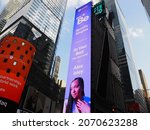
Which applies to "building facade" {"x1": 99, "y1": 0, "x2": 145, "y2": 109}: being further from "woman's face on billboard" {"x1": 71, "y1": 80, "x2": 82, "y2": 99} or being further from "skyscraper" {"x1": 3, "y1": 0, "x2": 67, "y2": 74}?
"woman's face on billboard" {"x1": 71, "y1": 80, "x2": 82, "y2": 99}

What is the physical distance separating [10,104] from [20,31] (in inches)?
2337

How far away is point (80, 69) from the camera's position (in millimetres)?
31766

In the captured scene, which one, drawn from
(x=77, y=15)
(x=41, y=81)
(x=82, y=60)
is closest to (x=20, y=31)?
(x=41, y=81)

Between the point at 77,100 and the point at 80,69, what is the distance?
6073 mm

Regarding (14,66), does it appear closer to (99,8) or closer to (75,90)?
(75,90)

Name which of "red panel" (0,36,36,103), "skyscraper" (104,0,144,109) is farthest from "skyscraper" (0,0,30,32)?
"red panel" (0,36,36,103)

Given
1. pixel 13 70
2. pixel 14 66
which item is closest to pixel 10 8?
pixel 14 66

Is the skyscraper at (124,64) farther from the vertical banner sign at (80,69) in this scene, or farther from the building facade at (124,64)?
the vertical banner sign at (80,69)

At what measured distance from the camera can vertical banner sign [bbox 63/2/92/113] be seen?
91.1 feet

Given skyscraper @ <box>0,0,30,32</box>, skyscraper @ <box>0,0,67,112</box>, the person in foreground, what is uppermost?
skyscraper @ <box>0,0,30,32</box>

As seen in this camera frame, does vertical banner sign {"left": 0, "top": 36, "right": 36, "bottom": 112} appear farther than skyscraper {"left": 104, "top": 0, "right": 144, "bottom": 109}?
No

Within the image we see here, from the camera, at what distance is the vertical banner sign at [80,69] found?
2778 cm

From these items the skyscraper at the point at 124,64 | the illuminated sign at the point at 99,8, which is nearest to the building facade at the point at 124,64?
the skyscraper at the point at 124,64

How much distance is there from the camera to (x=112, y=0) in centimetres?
12475
